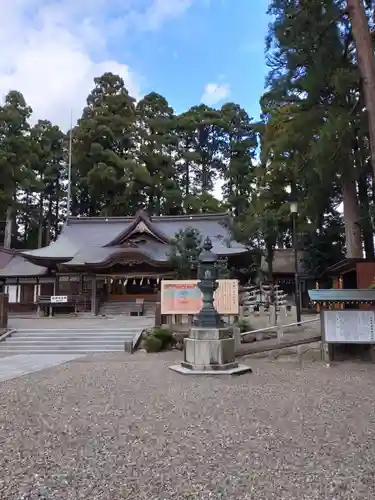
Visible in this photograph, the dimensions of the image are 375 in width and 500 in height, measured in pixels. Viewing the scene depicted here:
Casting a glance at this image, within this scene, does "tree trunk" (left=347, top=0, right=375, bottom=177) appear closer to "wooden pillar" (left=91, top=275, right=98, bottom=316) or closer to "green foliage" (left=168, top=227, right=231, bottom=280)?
"green foliage" (left=168, top=227, right=231, bottom=280)

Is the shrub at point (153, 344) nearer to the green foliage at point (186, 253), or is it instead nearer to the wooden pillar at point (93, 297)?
the green foliage at point (186, 253)

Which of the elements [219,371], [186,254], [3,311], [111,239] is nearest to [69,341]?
[3,311]

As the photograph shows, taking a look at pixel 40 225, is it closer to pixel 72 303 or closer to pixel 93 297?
pixel 72 303

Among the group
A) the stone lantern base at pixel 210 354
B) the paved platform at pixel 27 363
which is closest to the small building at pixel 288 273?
the paved platform at pixel 27 363

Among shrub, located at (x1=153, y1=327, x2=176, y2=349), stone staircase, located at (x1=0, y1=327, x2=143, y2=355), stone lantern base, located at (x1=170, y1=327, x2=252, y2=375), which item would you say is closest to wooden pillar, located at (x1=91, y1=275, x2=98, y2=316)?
stone staircase, located at (x1=0, y1=327, x2=143, y2=355)

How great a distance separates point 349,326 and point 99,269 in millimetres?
13869

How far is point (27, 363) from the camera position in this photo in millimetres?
8711

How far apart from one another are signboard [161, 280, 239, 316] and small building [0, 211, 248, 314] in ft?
26.0

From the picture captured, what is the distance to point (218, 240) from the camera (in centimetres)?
2231

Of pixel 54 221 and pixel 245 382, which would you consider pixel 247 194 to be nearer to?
pixel 54 221

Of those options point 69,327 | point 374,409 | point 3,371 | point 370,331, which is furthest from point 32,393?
point 69,327

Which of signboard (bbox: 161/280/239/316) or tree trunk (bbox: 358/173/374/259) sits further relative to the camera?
tree trunk (bbox: 358/173/374/259)

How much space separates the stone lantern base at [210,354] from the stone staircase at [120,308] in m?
11.4

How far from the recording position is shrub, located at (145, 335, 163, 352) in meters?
9.99
